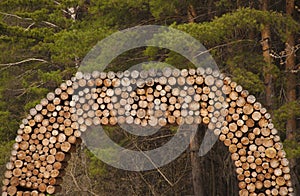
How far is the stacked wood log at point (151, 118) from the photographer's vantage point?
575cm

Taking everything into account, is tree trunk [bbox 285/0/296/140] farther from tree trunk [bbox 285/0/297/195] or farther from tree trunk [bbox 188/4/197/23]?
tree trunk [bbox 188/4/197/23]

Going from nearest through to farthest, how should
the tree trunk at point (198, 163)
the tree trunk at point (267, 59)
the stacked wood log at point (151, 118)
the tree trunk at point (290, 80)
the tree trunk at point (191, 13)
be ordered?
1. the stacked wood log at point (151, 118)
2. the tree trunk at point (267, 59)
3. the tree trunk at point (290, 80)
4. the tree trunk at point (191, 13)
5. the tree trunk at point (198, 163)

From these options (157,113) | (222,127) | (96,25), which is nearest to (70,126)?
(157,113)

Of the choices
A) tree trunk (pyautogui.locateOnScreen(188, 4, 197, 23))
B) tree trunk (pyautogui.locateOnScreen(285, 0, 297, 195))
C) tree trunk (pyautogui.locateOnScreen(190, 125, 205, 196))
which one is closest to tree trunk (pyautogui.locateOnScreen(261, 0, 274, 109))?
tree trunk (pyautogui.locateOnScreen(285, 0, 297, 195))

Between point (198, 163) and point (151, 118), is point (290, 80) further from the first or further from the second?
point (151, 118)

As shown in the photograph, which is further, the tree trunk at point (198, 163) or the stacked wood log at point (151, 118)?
the tree trunk at point (198, 163)

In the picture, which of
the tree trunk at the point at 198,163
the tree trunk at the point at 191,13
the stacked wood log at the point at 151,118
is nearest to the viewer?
the stacked wood log at the point at 151,118

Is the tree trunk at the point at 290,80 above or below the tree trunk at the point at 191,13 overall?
below

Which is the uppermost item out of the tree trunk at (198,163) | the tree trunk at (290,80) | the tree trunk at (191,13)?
the tree trunk at (191,13)

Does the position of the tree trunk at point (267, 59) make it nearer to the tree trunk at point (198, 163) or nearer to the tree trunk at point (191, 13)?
the tree trunk at point (191, 13)

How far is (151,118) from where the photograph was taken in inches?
232

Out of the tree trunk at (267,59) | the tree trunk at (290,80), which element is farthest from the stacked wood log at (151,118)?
the tree trunk at (290,80)

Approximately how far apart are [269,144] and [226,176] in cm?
694

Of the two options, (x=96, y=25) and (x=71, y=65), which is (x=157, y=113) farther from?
(x=71, y=65)
